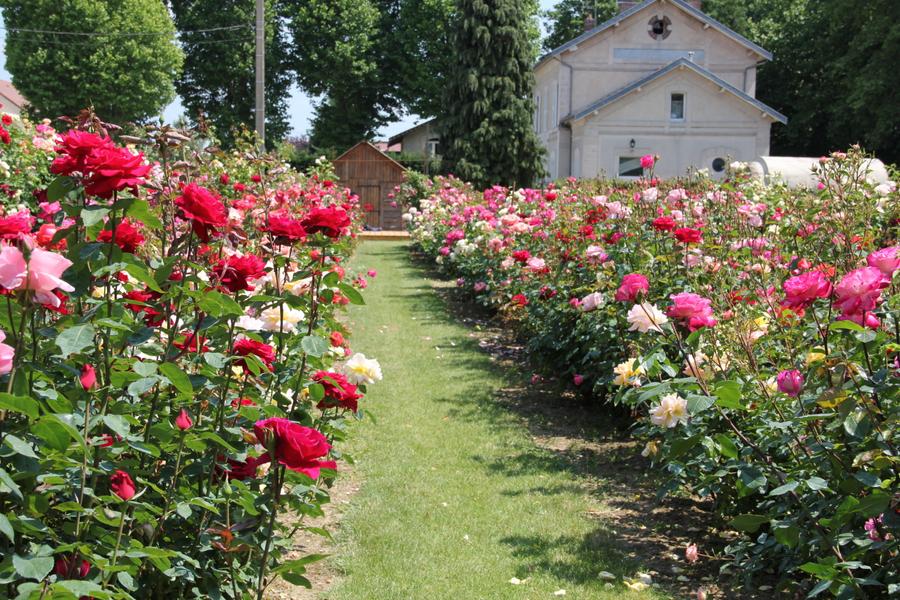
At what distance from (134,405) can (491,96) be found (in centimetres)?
3020

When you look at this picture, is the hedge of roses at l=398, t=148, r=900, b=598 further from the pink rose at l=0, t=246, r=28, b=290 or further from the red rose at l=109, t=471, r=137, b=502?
the pink rose at l=0, t=246, r=28, b=290

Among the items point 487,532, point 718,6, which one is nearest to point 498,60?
point 718,6

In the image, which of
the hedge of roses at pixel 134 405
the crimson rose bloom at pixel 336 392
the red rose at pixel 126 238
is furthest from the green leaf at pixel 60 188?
the crimson rose bloom at pixel 336 392

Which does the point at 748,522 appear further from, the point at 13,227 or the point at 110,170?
the point at 13,227

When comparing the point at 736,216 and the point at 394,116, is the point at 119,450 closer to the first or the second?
the point at 736,216

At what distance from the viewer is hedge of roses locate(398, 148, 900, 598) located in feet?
8.21

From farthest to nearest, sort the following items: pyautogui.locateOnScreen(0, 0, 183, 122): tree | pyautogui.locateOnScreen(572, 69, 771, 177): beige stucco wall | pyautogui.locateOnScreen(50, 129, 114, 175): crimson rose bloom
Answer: pyautogui.locateOnScreen(0, 0, 183, 122): tree < pyautogui.locateOnScreen(572, 69, 771, 177): beige stucco wall < pyautogui.locateOnScreen(50, 129, 114, 175): crimson rose bloom

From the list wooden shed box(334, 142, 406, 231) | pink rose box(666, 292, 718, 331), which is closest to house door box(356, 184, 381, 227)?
wooden shed box(334, 142, 406, 231)

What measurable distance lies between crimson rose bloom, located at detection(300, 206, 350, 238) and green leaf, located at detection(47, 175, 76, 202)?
2.27ft

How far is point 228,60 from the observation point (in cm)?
4294

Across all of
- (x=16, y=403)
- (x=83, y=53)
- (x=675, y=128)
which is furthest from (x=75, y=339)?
(x=83, y=53)

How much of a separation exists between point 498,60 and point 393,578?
29642mm

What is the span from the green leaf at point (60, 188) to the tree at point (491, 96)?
29.2 m

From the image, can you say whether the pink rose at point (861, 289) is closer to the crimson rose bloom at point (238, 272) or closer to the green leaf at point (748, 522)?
the green leaf at point (748, 522)
